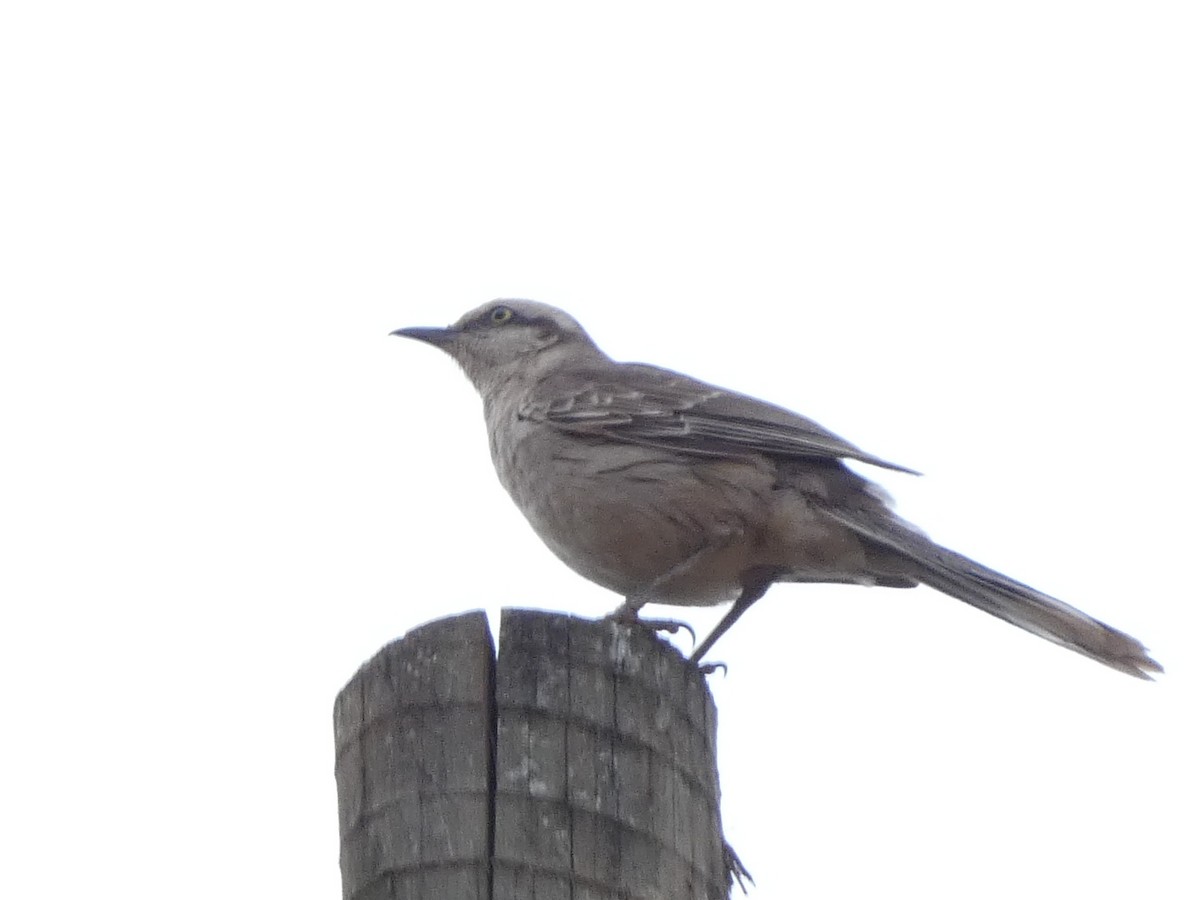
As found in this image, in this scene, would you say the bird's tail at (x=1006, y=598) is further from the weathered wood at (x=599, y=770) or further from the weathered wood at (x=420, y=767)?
the weathered wood at (x=420, y=767)

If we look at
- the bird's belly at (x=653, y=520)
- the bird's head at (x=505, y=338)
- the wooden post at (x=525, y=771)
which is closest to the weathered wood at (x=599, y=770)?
the wooden post at (x=525, y=771)

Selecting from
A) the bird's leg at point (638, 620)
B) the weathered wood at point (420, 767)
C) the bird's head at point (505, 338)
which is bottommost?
the weathered wood at point (420, 767)

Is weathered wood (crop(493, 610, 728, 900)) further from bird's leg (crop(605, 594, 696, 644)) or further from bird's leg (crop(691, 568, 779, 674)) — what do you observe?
bird's leg (crop(691, 568, 779, 674))

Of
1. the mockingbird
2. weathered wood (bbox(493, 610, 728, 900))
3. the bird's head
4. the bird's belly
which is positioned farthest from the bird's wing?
weathered wood (bbox(493, 610, 728, 900))

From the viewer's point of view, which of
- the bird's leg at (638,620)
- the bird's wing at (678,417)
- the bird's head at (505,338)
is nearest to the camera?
the bird's leg at (638,620)

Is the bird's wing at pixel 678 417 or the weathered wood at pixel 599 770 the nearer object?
the weathered wood at pixel 599 770

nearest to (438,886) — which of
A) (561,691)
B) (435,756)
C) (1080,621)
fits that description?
(435,756)

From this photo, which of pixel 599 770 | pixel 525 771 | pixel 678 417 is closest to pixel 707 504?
pixel 678 417

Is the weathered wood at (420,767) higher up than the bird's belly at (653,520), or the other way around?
the bird's belly at (653,520)
